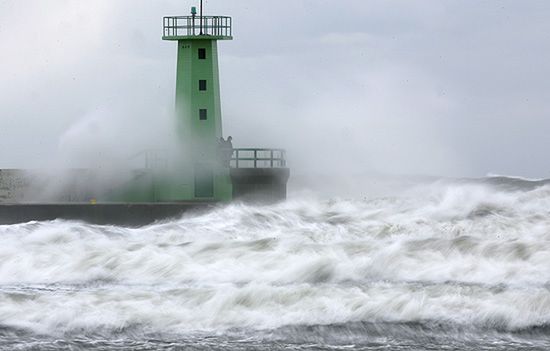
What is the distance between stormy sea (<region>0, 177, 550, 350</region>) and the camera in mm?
10531

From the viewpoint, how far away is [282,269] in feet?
44.2

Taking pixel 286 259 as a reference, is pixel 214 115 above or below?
above

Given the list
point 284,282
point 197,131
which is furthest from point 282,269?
point 197,131

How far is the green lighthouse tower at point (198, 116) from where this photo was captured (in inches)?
818

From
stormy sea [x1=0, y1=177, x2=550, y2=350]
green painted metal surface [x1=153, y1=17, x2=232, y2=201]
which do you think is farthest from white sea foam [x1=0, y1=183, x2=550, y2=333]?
green painted metal surface [x1=153, y1=17, x2=232, y2=201]

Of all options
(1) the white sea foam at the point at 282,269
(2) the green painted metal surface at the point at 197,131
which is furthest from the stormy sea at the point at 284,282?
(2) the green painted metal surface at the point at 197,131

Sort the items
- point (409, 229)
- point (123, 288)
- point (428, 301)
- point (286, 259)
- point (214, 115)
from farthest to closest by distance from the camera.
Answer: point (214, 115), point (409, 229), point (286, 259), point (123, 288), point (428, 301)

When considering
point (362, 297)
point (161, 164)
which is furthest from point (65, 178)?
point (362, 297)

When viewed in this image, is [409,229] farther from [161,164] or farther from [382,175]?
[382,175]

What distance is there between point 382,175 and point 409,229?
39.0 ft

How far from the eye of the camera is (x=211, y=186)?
20953 millimetres

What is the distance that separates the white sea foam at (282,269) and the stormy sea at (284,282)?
2cm

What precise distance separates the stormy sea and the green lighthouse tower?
7.78 feet

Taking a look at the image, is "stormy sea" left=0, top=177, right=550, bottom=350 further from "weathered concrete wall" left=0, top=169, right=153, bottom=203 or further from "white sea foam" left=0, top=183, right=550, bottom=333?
"weathered concrete wall" left=0, top=169, right=153, bottom=203
